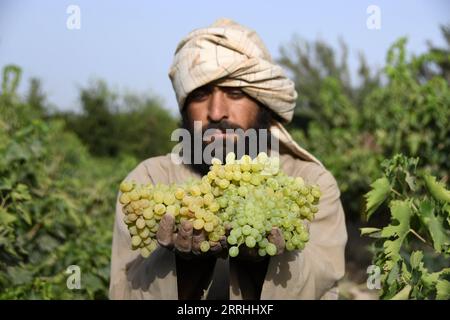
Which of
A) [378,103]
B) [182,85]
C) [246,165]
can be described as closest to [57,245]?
[182,85]

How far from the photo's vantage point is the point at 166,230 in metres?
2.30

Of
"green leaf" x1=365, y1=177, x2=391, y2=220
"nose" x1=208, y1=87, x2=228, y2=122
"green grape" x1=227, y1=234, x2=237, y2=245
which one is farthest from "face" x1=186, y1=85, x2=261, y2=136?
"green grape" x1=227, y1=234, x2=237, y2=245

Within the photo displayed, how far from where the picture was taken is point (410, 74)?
9.00m

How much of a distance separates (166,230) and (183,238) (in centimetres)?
6

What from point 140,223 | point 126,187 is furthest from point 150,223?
point 126,187

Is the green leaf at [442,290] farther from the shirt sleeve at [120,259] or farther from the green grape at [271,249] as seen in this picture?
the shirt sleeve at [120,259]

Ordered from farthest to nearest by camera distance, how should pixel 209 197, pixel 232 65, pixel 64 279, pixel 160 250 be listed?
pixel 64 279
pixel 232 65
pixel 160 250
pixel 209 197

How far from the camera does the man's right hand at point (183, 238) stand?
7.49 ft

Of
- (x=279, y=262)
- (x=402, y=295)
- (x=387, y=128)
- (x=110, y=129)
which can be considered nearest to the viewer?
(x=279, y=262)

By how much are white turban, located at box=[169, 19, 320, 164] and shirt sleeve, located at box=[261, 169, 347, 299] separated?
0.29 meters

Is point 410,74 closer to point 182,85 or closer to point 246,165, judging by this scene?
point 182,85

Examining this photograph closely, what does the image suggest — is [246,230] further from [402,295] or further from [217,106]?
[217,106]

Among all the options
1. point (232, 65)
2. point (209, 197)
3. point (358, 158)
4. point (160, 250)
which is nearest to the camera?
point (209, 197)

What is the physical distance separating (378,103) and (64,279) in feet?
21.2
